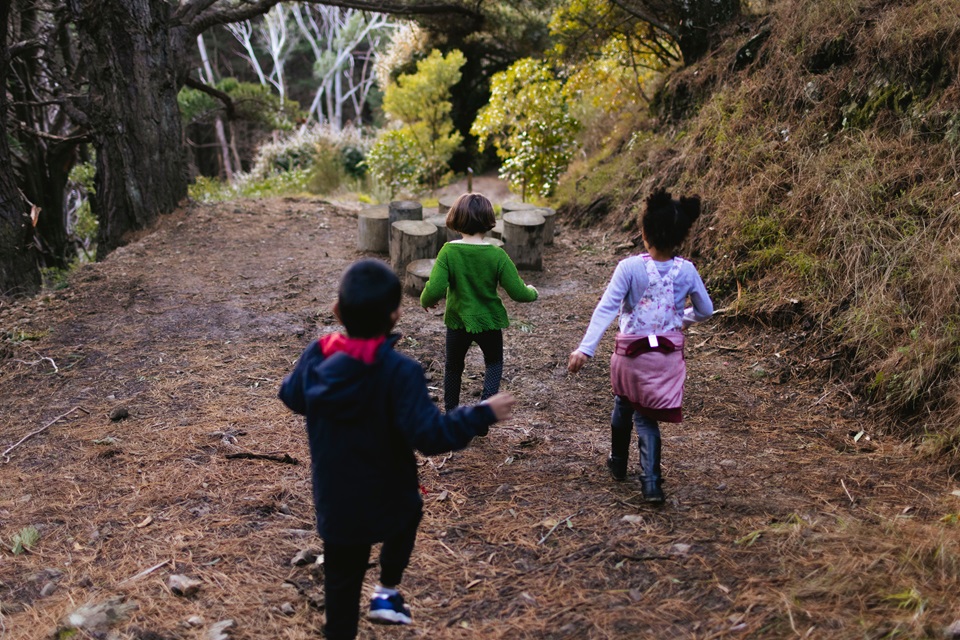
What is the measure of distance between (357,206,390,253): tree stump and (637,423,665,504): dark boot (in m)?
5.86

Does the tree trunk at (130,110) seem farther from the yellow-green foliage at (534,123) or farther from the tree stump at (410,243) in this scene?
the yellow-green foliage at (534,123)

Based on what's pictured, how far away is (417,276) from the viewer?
7.11 m

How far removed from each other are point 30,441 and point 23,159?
29.0 ft

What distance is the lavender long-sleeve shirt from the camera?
3.28 meters

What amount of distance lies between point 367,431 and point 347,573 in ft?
1.63

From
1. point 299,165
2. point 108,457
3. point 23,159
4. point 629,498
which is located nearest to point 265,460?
point 108,457

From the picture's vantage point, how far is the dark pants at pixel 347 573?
2.34 meters

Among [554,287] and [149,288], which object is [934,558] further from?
[149,288]

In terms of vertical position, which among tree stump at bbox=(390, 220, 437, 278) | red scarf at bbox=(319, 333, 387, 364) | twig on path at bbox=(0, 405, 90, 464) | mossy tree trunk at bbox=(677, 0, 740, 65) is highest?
mossy tree trunk at bbox=(677, 0, 740, 65)

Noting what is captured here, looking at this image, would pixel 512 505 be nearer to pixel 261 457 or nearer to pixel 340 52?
pixel 261 457

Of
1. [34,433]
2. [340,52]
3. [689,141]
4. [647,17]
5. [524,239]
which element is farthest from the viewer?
[340,52]

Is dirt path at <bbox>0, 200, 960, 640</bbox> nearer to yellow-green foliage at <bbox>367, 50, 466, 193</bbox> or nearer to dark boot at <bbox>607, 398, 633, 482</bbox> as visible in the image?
dark boot at <bbox>607, 398, 633, 482</bbox>

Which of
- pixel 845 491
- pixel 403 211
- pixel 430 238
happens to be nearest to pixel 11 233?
pixel 403 211

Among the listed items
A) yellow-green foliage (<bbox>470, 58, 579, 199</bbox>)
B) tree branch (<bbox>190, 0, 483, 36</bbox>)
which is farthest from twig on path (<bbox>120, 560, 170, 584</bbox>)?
tree branch (<bbox>190, 0, 483, 36</bbox>)
